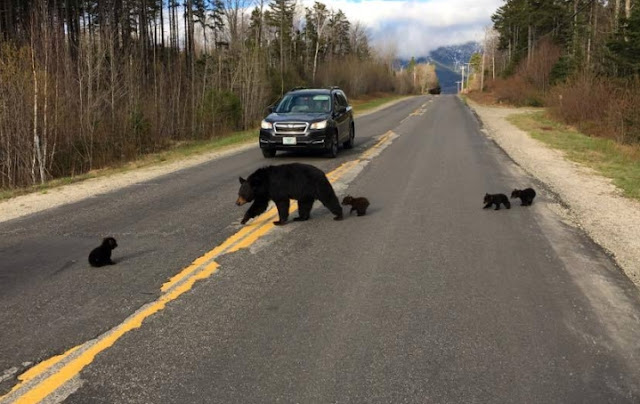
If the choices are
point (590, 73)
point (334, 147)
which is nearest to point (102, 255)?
point (334, 147)

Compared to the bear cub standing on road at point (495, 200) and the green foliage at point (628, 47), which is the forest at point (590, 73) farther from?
the bear cub standing on road at point (495, 200)

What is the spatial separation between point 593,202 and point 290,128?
7.67 m

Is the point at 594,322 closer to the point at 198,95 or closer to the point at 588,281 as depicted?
the point at 588,281

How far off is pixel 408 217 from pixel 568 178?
5851mm

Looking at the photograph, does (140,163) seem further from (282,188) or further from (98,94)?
(282,188)

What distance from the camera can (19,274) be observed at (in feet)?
17.9

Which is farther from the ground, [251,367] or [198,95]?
[198,95]

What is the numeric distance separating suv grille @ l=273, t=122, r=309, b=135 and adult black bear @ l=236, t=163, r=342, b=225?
6.89 m


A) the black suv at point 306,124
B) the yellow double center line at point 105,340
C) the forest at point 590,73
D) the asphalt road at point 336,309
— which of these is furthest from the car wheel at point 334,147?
the forest at point 590,73

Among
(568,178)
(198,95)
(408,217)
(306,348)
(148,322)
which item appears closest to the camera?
(306,348)

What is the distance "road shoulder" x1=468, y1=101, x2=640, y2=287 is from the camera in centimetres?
654

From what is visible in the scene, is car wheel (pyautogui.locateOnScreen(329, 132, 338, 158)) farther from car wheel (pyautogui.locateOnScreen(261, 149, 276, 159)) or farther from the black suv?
car wheel (pyautogui.locateOnScreen(261, 149, 276, 159))

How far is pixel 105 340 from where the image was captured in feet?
12.8

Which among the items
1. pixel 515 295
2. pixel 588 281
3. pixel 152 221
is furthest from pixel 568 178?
pixel 152 221
